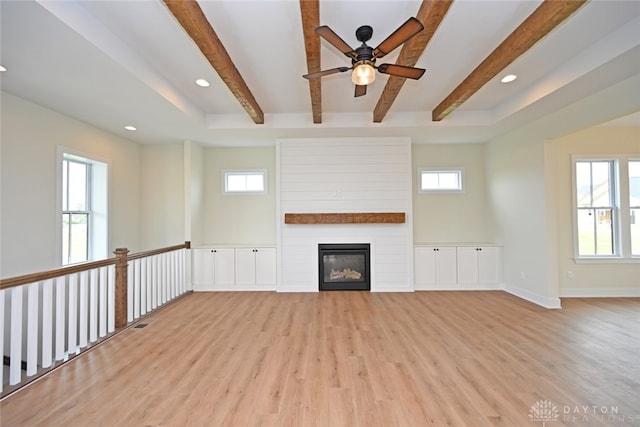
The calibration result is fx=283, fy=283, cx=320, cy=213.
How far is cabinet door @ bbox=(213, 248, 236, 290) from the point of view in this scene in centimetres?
532

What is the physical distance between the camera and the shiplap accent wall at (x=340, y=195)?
5234 millimetres

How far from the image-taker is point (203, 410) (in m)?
2.02

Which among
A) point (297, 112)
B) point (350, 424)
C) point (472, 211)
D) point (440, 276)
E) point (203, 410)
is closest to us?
point (350, 424)

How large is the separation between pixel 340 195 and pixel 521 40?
3357 millimetres

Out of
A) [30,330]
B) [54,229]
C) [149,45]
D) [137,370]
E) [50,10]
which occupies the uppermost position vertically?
[149,45]

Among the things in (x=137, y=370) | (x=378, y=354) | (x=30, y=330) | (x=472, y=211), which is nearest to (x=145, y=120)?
(x=30, y=330)

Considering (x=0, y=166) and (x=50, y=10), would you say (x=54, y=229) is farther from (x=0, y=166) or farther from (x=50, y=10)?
(x=50, y=10)

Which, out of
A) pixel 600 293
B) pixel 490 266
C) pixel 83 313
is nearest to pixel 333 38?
pixel 83 313

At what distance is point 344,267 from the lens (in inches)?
210

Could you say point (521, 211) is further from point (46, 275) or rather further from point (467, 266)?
point (46, 275)

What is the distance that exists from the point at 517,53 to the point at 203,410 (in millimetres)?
3923

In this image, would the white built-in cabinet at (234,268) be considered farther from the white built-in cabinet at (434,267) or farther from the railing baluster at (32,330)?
the railing baluster at (32,330)

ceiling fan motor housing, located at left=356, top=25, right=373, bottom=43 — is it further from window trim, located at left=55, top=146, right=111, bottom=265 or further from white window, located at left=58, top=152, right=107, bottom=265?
window trim, located at left=55, top=146, right=111, bottom=265

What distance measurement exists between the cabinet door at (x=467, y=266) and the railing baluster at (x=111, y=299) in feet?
17.7
